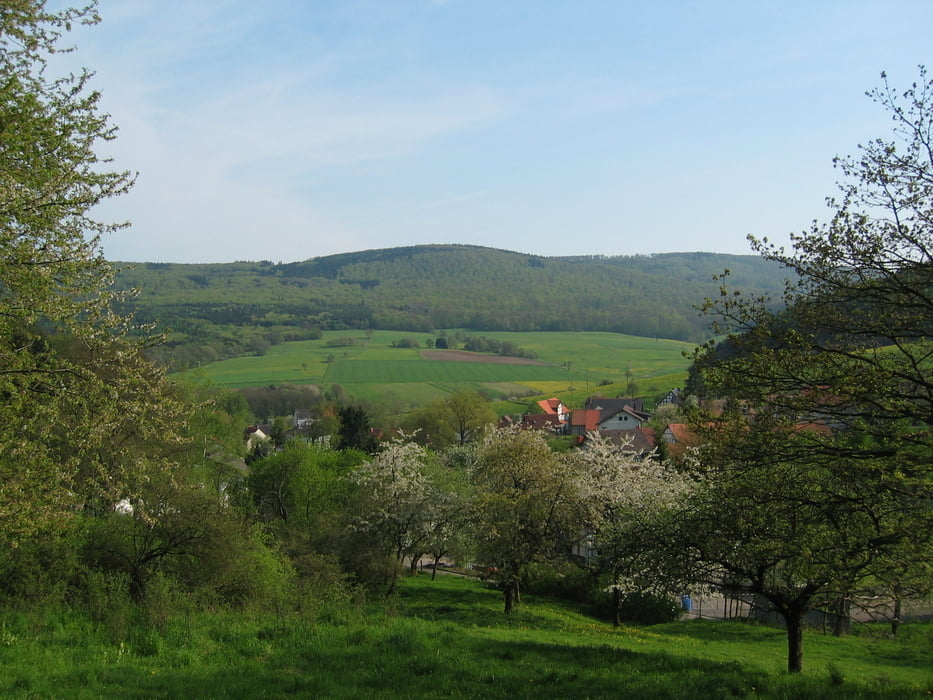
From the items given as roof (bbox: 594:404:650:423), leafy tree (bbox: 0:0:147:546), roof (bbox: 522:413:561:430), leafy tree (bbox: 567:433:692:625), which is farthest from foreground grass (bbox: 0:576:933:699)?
roof (bbox: 594:404:650:423)

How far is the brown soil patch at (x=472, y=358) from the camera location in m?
133

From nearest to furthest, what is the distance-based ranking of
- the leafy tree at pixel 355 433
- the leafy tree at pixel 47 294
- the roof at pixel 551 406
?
the leafy tree at pixel 47 294
the leafy tree at pixel 355 433
the roof at pixel 551 406

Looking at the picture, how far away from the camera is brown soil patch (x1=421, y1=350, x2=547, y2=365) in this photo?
133 meters

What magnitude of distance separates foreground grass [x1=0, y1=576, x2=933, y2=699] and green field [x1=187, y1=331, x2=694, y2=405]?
82035 mm

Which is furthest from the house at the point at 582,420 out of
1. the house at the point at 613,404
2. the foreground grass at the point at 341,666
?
the foreground grass at the point at 341,666

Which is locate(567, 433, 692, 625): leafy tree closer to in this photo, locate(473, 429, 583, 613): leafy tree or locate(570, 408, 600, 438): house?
locate(473, 429, 583, 613): leafy tree

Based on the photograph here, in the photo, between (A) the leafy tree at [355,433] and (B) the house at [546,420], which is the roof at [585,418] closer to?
(B) the house at [546,420]

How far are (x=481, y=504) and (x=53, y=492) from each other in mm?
18031

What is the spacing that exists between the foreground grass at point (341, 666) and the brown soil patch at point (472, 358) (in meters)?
118

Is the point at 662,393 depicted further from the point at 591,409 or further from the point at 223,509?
the point at 223,509

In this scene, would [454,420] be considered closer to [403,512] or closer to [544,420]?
[544,420]

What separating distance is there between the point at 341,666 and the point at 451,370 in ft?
364

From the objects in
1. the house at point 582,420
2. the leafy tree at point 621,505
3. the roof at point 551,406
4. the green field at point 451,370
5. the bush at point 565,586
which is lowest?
the bush at point 565,586

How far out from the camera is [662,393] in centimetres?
10400
